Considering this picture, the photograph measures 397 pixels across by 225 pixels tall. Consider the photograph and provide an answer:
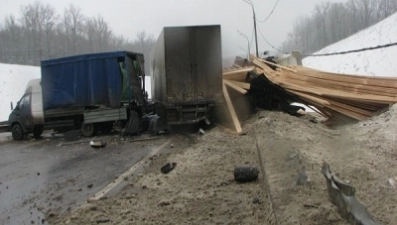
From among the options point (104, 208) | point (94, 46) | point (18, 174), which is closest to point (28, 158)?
point (18, 174)

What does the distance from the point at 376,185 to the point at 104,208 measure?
3598mm

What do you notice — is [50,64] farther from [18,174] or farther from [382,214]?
[382,214]

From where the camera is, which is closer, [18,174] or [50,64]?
[18,174]

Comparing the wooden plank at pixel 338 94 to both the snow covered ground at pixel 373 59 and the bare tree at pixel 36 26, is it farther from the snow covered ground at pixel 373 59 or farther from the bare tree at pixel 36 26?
the bare tree at pixel 36 26

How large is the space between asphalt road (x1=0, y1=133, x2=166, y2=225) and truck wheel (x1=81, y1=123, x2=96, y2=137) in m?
1.52

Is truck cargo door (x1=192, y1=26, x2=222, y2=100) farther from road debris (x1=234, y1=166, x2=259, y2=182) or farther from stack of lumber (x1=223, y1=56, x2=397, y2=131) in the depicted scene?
road debris (x1=234, y1=166, x2=259, y2=182)

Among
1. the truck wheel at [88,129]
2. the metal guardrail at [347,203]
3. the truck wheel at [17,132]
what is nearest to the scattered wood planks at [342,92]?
the metal guardrail at [347,203]

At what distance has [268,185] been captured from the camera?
5.73 m

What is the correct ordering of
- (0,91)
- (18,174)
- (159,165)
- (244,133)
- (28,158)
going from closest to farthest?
(159,165) < (18,174) < (244,133) < (28,158) < (0,91)

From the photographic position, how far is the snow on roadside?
39.9 m

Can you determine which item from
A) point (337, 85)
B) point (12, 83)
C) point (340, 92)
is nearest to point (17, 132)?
point (337, 85)

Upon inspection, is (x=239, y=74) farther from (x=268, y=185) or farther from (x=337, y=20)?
(x=337, y=20)

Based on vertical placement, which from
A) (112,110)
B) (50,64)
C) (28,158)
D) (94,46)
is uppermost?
(94,46)

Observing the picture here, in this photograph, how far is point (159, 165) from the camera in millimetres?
8758
